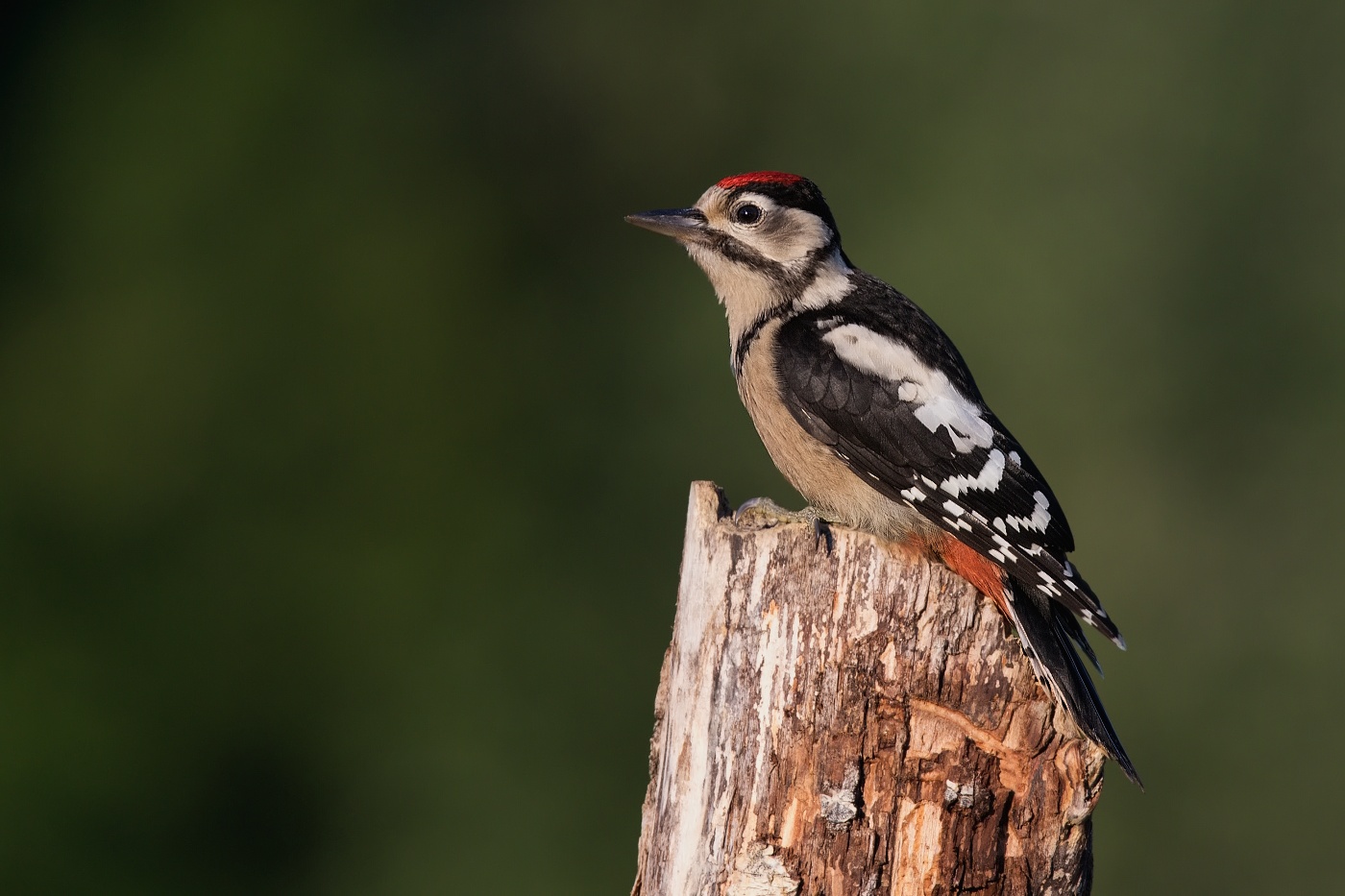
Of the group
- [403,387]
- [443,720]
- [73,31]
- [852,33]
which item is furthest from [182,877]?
[852,33]

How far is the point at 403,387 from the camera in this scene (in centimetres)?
885

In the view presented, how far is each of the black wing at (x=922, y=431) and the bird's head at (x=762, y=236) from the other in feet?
0.94

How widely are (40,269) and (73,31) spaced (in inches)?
86.6

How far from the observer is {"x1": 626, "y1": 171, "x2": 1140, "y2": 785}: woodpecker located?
3.76 meters

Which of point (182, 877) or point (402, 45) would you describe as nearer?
point (182, 877)

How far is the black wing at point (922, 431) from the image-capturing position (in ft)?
12.7

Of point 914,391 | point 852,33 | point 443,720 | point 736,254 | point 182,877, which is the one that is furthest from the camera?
point 852,33

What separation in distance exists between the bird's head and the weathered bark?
64.1 inches

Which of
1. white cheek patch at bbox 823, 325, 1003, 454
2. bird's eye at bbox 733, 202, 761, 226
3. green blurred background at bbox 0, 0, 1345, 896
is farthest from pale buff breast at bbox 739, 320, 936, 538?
green blurred background at bbox 0, 0, 1345, 896

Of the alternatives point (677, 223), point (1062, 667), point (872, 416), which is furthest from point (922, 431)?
point (677, 223)

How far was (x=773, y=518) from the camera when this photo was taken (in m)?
3.74

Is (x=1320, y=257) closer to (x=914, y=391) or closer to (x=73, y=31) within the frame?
(x=914, y=391)

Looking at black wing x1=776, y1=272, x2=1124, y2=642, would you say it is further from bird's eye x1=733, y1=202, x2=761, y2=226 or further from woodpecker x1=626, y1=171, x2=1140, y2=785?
bird's eye x1=733, y1=202, x2=761, y2=226

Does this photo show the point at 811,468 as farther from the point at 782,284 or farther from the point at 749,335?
the point at 782,284
